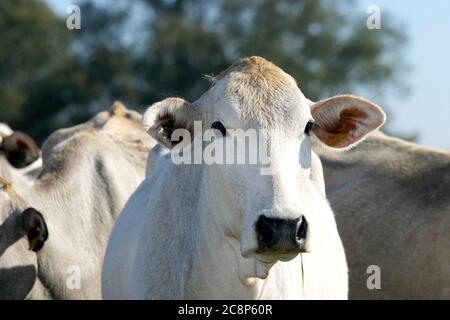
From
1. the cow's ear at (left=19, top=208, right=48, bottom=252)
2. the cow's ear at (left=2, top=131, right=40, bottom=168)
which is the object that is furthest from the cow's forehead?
the cow's ear at (left=2, top=131, right=40, bottom=168)

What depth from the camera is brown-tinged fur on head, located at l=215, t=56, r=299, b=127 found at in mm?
5988

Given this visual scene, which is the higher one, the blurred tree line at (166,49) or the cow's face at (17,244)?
the blurred tree line at (166,49)

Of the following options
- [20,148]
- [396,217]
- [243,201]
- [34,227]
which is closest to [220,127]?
[243,201]

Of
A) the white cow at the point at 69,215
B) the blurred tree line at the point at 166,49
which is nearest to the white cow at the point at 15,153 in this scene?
the white cow at the point at 69,215

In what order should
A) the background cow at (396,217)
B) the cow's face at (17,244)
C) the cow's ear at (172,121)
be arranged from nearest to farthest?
1. the cow's ear at (172,121)
2. the cow's face at (17,244)
3. the background cow at (396,217)

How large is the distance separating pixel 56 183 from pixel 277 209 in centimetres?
427

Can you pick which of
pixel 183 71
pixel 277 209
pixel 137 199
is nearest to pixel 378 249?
pixel 137 199

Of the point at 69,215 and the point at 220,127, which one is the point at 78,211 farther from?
the point at 220,127

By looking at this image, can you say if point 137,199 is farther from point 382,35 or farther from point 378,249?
point 382,35

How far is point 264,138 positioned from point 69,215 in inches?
151

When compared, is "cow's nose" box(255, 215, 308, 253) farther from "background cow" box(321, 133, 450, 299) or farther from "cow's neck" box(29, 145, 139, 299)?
"cow's neck" box(29, 145, 139, 299)

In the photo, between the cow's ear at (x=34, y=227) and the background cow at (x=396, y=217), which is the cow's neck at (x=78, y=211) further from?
the background cow at (x=396, y=217)

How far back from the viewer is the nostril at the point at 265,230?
5.53 meters

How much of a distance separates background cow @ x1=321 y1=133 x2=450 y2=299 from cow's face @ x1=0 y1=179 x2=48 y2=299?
8.06ft
